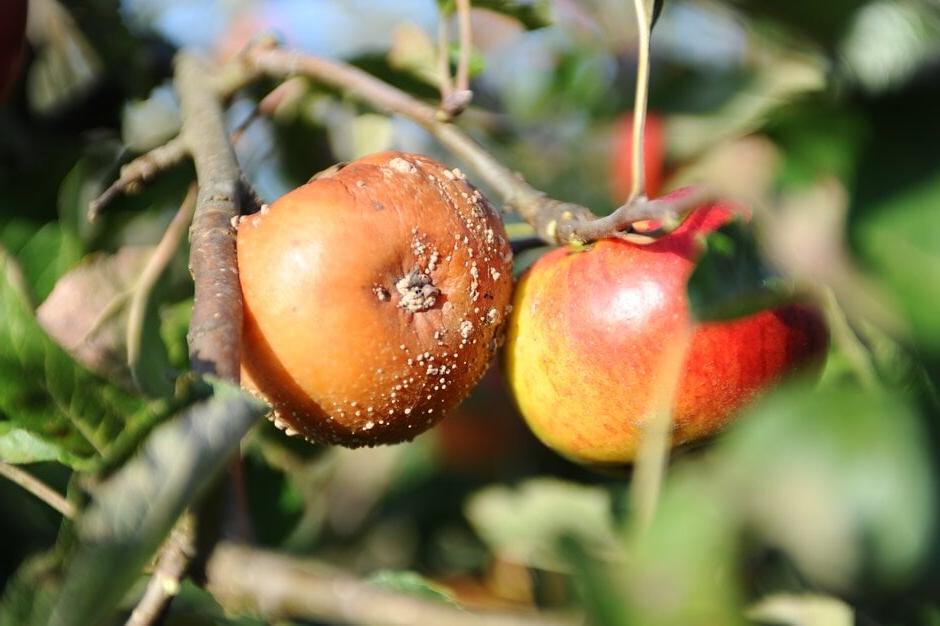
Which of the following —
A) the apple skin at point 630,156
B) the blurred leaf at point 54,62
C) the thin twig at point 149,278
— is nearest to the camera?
the thin twig at point 149,278

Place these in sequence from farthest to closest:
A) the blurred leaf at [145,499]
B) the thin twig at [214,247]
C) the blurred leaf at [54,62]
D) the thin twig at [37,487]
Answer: the blurred leaf at [54,62] < the thin twig at [37,487] < the thin twig at [214,247] < the blurred leaf at [145,499]

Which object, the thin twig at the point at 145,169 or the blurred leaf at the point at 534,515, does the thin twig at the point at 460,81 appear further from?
the blurred leaf at the point at 534,515

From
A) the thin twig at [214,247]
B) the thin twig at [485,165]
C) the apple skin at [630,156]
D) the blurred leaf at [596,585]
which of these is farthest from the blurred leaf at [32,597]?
the apple skin at [630,156]

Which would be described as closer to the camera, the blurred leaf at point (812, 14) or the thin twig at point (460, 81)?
the blurred leaf at point (812, 14)

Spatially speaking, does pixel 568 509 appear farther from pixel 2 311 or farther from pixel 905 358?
pixel 905 358

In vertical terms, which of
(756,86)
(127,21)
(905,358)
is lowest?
(756,86)

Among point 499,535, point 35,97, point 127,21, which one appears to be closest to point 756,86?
point 499,535

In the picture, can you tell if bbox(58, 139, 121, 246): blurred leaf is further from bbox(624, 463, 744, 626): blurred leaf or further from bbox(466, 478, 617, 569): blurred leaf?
bbox(624, 463, 744, 626): blurred leaf
